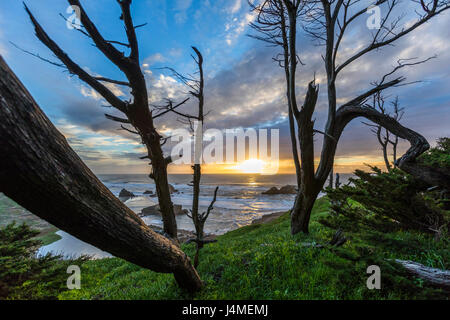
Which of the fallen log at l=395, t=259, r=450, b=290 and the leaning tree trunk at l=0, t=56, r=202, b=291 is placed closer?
the leaning tree trunk at l=0, t=56, r=202, b=291

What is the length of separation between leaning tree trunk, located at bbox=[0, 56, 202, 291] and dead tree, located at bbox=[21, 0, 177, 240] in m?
1.52

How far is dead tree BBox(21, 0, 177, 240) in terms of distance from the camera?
2.28m

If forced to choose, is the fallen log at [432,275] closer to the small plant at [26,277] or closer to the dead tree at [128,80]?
the dead tree at [128,80]

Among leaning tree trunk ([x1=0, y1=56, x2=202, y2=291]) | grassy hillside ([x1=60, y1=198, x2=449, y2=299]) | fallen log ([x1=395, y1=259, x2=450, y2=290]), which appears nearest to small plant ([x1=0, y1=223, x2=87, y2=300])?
grassy hillside ([x1=60, y1=198, x2=449, y2=299])

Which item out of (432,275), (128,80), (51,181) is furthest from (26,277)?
(432,275)

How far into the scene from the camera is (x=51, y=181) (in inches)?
49.1

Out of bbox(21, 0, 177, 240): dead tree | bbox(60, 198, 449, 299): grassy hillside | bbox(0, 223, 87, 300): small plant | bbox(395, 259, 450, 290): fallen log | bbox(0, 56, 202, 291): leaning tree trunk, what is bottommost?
bbox(0, 223, 87, 300): small plant

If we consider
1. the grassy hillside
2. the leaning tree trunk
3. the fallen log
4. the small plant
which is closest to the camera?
the leaning tree trunk

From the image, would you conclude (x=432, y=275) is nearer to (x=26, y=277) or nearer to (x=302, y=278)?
(x=302, y=278)

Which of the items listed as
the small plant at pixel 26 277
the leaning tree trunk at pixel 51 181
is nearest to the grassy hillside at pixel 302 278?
the small plant at pixel 26 277

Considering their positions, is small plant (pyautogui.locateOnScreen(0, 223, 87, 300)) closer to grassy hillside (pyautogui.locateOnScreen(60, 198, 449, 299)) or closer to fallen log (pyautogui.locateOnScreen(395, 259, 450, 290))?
grassy hillside (pyautogui.locateOnScreen(60, 198, 449, 299))

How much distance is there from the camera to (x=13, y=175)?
3.73ft
